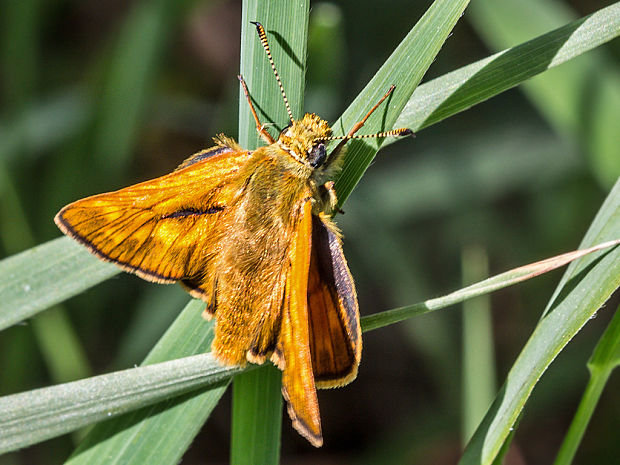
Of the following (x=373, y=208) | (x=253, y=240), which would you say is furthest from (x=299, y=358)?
(x=373, y=208)

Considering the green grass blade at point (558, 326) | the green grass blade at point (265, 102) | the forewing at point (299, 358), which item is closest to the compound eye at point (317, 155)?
the green grass blade at point (265, 102)

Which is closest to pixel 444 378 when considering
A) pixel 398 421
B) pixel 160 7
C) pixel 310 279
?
pixel 398 421

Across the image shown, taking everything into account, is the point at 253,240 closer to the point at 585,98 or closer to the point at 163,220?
the point at 163,220

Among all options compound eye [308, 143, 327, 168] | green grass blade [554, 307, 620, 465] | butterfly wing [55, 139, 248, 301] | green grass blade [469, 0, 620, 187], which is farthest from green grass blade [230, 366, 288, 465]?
green grass blade [469, 0, 620, 187]

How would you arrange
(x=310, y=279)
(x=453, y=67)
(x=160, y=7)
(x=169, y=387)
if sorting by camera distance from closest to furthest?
(x=169, y=387)
(x=310, y=279)
(x=160, y=7)
(x=453, y=67)

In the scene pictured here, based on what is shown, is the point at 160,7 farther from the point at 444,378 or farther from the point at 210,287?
the point at 444,378
